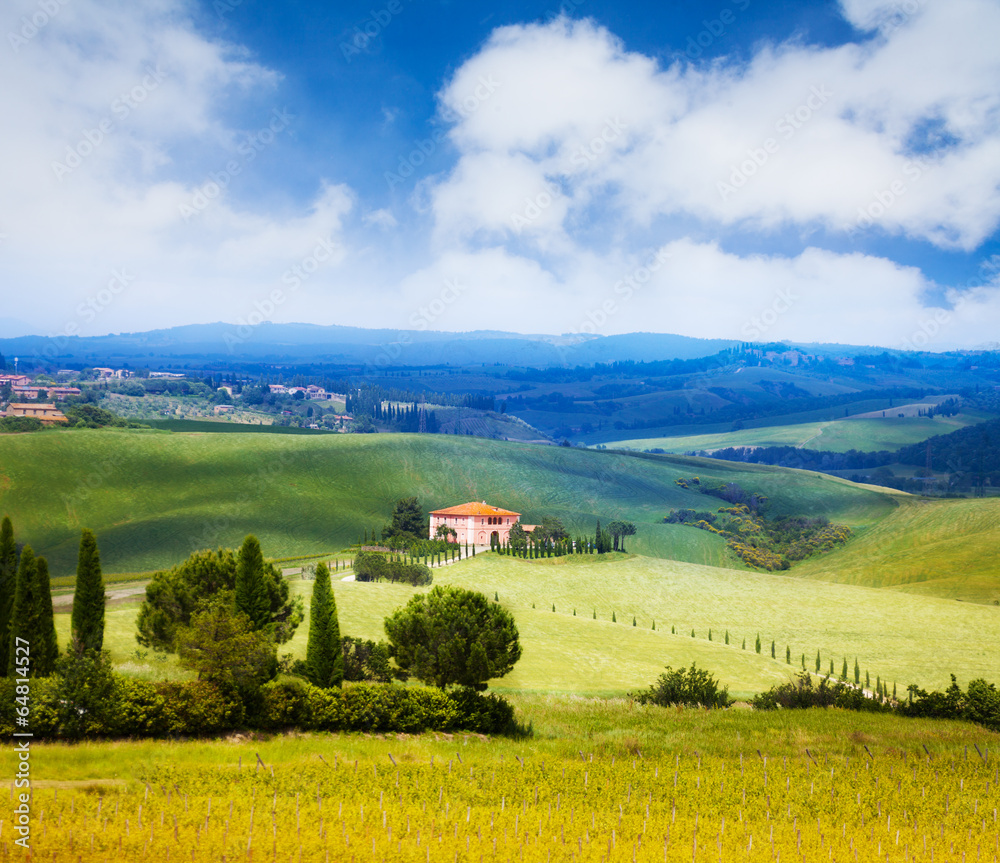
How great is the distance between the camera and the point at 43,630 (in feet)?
97.7

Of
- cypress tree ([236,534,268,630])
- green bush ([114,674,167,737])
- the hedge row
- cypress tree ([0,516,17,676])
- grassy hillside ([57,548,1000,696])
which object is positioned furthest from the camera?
grassy hillside ([57,548,1000,696])

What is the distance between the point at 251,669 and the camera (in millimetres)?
28516

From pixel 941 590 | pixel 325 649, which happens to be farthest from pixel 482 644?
pixel 941 590

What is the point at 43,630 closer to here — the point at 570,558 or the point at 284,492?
the point at 570,558

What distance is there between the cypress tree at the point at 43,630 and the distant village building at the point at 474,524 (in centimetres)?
8795

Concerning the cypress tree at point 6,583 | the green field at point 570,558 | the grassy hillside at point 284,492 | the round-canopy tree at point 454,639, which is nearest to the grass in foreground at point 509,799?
the round-canopy tree at point 454,639

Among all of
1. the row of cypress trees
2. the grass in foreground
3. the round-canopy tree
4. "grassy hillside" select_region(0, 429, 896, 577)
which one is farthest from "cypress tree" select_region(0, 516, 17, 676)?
"grassy hillside" select_region(0, 429, 896, 577)

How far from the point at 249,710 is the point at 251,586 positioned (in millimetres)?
6397

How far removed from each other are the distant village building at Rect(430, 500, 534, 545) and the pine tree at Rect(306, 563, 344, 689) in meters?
84.7

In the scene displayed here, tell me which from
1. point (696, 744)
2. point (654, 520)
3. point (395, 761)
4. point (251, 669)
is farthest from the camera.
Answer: point (654, 520)

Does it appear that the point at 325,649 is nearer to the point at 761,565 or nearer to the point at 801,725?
the point at 801,725

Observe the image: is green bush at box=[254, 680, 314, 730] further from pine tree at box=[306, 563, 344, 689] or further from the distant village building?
the distant village building

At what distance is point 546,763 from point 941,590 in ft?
323

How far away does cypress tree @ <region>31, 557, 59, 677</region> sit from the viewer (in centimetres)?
2950
